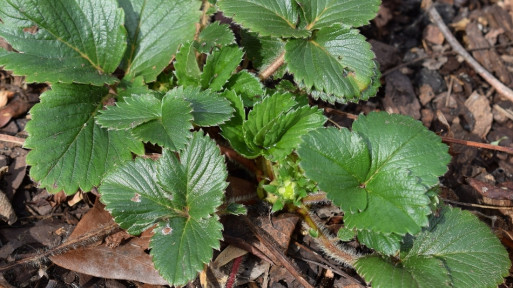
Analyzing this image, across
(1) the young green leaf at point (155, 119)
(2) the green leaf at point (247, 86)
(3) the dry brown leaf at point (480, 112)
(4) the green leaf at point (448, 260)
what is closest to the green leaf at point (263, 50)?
(2) the green leaf at point (247, 86)

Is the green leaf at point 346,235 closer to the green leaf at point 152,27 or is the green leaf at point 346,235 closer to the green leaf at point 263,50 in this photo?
the green leaf at point 263,50

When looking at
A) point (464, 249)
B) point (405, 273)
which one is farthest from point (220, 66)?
point (464, 249)

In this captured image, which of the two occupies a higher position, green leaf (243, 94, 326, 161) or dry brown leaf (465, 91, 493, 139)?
green leaf (243, 94, 326, 161)

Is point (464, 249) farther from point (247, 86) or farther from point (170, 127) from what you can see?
point (170, 127)

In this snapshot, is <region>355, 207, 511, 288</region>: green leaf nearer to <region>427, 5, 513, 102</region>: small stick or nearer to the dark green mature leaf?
the dark green mature leaf

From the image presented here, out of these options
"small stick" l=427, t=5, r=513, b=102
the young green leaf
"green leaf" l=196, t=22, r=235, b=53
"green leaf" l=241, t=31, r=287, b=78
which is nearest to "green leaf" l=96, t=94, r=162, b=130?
the young green leaf

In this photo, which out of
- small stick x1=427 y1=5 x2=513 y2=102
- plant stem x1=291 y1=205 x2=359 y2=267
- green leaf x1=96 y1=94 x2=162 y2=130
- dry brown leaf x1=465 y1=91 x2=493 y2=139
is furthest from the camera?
small stick x1=427 y1=5 x2=513 y2=102
